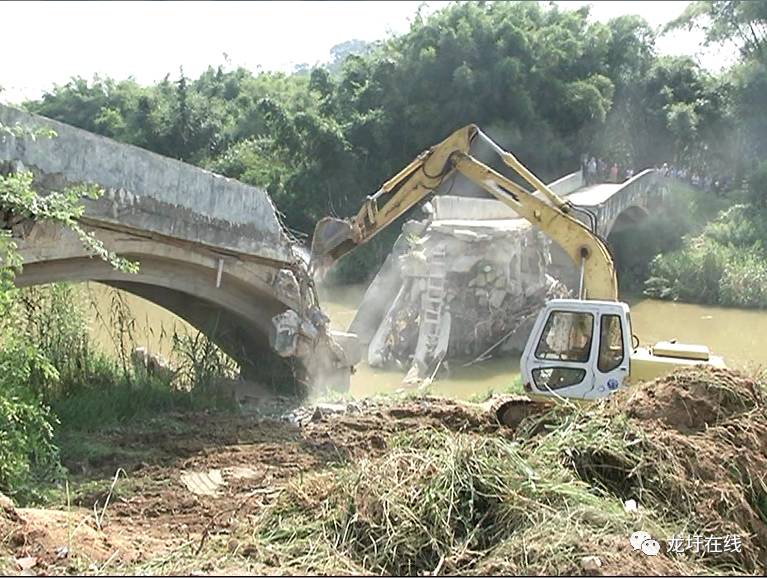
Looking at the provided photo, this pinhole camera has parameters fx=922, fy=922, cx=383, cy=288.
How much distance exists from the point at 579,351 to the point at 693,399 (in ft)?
6.87

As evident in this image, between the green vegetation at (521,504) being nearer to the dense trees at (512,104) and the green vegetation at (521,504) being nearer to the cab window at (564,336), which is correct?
the cab window at (564,336)

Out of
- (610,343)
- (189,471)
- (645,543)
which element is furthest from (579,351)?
(645,543)

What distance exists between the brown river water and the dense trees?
819 centimetres

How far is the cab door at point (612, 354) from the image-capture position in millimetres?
9562

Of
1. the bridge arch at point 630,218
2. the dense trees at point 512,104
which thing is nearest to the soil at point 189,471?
the bridge arch at point 630,218

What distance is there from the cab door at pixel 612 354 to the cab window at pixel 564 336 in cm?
19

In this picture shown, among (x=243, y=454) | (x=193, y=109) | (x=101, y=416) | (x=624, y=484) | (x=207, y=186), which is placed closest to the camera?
(x=624, y=484)

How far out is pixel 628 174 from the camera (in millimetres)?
36000

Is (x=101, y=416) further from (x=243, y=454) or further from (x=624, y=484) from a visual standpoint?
(x=624, y=484)

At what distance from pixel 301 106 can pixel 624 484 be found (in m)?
31.0

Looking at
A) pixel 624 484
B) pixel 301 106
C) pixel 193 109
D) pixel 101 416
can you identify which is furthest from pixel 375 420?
pixel 193 109

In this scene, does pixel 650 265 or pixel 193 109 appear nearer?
pixel 650 265

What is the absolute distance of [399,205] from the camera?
13555 mm

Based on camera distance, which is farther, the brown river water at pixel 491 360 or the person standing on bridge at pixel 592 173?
the person standing on bridge at pixel 592 173
